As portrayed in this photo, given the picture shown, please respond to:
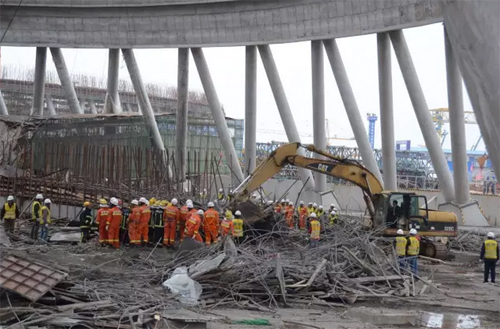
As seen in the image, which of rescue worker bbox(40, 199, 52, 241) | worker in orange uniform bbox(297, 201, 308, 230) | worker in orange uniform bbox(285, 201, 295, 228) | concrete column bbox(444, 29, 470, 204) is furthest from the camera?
concrete column bbox(444, 29, 470, 204)

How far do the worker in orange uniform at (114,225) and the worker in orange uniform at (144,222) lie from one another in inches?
23.5

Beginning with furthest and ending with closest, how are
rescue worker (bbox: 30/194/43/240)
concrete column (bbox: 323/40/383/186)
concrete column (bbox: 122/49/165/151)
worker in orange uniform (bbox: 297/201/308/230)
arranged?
1. concrete column (bbox: 122/49/165/151)
2. concrete column (bbox: 323/40/383/186)
3. worker in orange uniform (bbox: 297/201/308/230)
4. rescue worker (bbox: 30/194/43/240)

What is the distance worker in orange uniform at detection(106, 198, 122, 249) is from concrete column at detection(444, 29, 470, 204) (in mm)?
19998

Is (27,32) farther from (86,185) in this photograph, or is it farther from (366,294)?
(366,294)

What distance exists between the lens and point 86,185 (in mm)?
25328

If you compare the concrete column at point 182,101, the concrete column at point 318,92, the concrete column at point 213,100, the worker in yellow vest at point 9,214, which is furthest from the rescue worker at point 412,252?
the concrete column at point 182,101

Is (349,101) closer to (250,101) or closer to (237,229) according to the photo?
(250,101)

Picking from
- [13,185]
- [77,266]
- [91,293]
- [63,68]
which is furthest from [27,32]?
[91,293]

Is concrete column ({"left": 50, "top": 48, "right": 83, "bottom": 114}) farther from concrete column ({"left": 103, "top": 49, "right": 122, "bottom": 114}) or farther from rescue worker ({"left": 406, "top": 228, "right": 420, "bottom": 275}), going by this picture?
rescue worker ({"left": 406, "top": 228, "right": 420, "bottom": 275})

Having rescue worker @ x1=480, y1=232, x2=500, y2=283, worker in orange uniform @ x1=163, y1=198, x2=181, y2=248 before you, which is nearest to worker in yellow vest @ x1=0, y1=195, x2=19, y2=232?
worker in orange uniform @ x1=163, y1=198, x2=181, y2=248

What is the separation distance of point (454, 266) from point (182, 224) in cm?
891

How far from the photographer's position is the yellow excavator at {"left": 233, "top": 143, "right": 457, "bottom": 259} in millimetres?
19938

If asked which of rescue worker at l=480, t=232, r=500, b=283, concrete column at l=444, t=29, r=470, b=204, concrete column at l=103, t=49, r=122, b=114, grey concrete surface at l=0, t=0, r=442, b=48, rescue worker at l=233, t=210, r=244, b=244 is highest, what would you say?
grey concrete surface at l=0, t=0, r=442, b=48

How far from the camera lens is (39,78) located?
45.2 m
